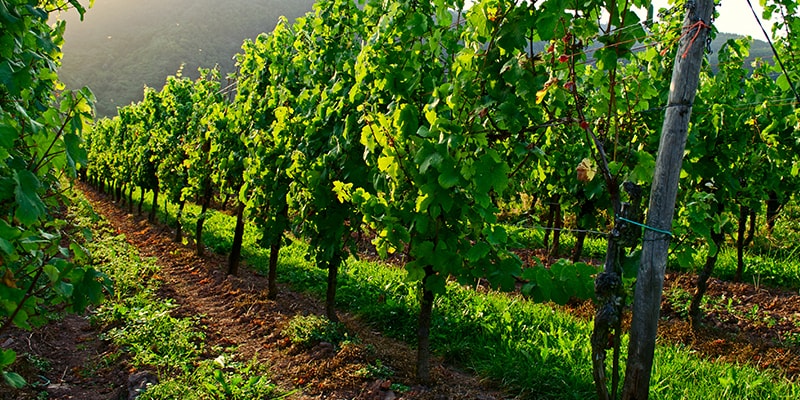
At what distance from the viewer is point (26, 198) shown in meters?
1.84

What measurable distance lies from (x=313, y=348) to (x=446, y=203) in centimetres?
259

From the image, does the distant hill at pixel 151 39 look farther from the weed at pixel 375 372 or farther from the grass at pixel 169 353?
the weed at pixel 375 372

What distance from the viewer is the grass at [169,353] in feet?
14.1

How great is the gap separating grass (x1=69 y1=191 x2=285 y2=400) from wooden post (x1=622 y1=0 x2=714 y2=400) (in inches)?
108

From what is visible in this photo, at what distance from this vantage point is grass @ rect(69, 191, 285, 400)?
4312mm

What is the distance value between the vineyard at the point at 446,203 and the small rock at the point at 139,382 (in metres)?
0.16

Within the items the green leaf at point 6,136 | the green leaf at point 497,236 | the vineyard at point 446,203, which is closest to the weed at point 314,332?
the vineyard at point 446,203

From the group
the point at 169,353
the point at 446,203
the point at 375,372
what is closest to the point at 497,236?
the point at 446,203

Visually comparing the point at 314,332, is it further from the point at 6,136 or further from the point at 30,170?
the point at 6,136

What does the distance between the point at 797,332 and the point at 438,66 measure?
5.96 metres

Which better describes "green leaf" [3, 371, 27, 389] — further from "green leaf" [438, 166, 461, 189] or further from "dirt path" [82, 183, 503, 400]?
"dirt path" [82, 183, 503, 400]

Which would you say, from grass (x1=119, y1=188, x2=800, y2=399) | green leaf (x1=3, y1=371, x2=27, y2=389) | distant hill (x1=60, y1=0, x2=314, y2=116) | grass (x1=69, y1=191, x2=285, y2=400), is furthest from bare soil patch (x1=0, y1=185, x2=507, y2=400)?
distant hill (x1=60, y1=0, x2=314, y2=116)

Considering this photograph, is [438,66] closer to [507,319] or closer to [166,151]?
[507,319]

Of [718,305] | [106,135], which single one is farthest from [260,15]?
[718,305]
